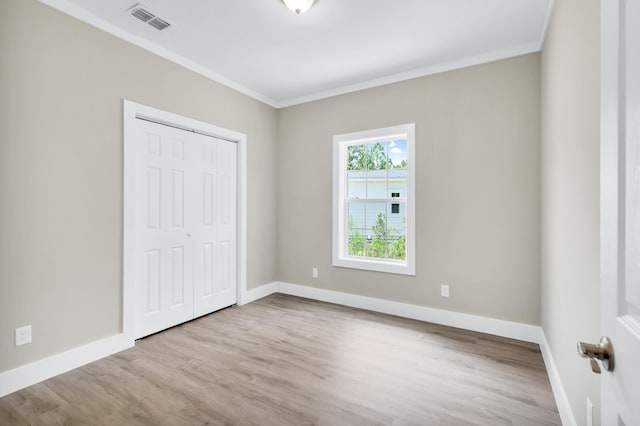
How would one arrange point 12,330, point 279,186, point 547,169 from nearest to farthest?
1. point 12,330
2. point 547,169
3. point 279,186

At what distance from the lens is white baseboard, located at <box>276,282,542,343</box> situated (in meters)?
2.86

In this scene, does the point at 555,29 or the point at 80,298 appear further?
the point at 80,298

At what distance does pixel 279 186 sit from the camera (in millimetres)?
4500

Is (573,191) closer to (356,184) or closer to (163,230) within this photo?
(356,184)

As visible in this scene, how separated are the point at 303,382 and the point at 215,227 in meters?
2.13

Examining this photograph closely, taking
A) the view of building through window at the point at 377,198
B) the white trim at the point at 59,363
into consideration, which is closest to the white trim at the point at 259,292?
the view of building through window at the point at 377,198

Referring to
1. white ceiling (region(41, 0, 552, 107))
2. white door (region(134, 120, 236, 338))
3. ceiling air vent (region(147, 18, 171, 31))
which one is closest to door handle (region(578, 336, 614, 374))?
white ceiling (region(41, 0, 552, 107))

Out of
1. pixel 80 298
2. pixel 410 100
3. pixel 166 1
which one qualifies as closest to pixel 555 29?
pixel 410 100

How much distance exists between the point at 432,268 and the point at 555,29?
2.29 meters

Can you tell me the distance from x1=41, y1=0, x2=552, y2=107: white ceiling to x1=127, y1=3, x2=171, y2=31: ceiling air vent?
0.04 metres

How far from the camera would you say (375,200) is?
3791mm

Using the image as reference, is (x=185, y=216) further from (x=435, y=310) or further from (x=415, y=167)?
(x=435, y=310)

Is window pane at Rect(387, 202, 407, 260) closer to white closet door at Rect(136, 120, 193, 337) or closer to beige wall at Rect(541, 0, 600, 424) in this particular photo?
beige wall at Rect(541, 0, 600, 424)

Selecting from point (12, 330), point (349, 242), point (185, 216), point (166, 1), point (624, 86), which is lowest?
point (12, 330)
